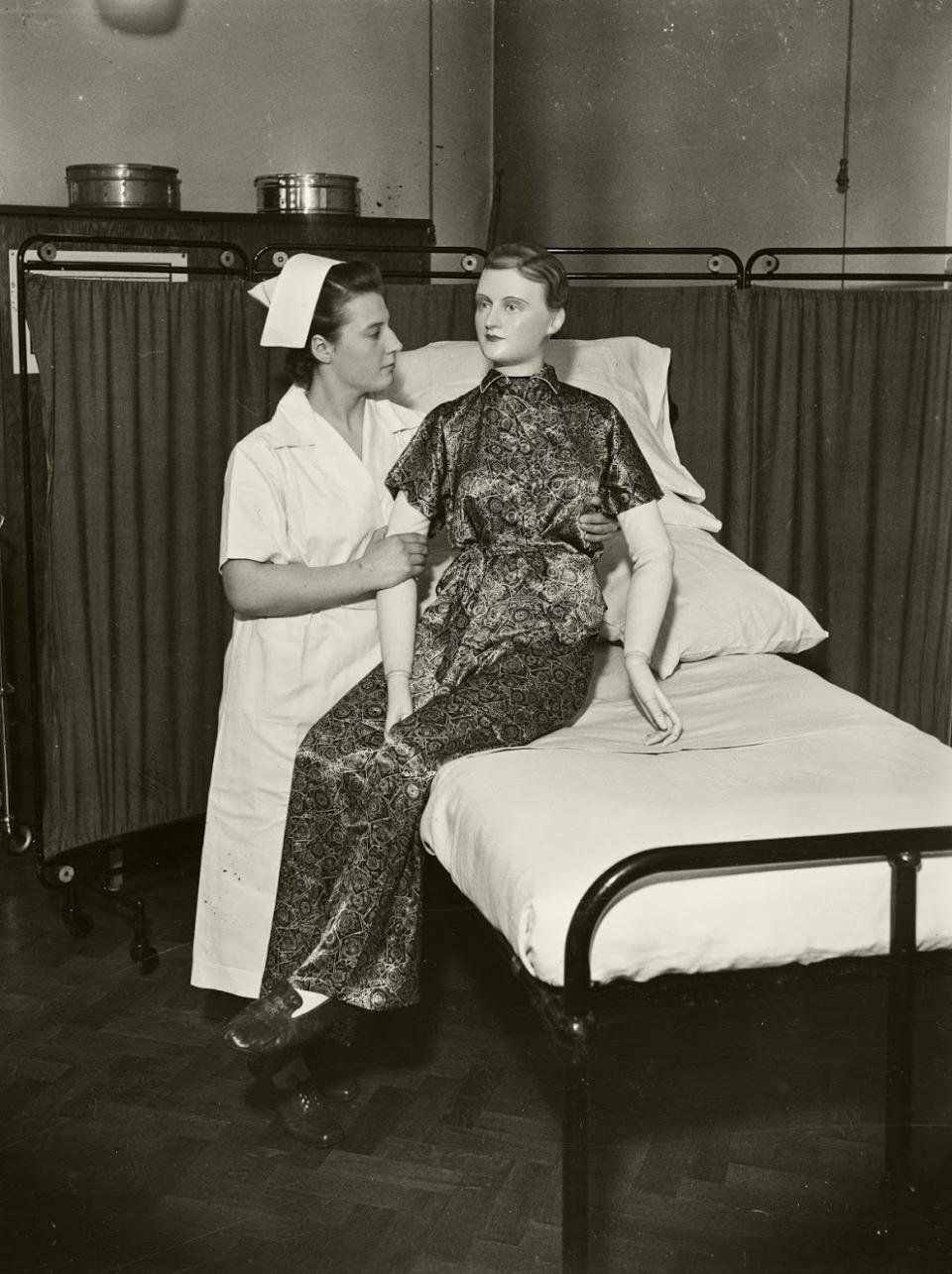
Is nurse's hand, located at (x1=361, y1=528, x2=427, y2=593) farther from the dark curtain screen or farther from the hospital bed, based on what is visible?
the dark curtain screen

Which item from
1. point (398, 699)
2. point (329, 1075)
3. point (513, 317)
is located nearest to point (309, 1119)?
point (329, 1075)

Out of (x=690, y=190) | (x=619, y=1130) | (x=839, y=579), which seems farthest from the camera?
(x=690, y=190)

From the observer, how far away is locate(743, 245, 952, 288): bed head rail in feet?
13.5

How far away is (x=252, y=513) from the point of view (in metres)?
3.39

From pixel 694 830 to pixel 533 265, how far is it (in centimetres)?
124

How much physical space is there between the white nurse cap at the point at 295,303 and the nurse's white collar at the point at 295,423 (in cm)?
15

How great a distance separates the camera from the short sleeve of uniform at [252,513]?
3.38 meters

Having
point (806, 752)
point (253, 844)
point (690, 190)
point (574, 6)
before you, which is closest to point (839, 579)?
point (690, 190)

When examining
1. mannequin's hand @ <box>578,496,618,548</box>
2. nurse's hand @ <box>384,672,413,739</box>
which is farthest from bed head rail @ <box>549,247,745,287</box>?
nurse's hand @ <box>384,672,413,739</box>

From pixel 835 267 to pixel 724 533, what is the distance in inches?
37.4

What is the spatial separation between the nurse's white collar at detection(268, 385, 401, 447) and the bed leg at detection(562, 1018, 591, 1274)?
1729 mm

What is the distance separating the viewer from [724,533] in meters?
4.54

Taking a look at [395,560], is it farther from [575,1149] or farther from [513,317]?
[575,1149]

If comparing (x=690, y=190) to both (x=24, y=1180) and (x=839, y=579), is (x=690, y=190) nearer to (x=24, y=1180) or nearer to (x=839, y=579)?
(x=839, y=579)
